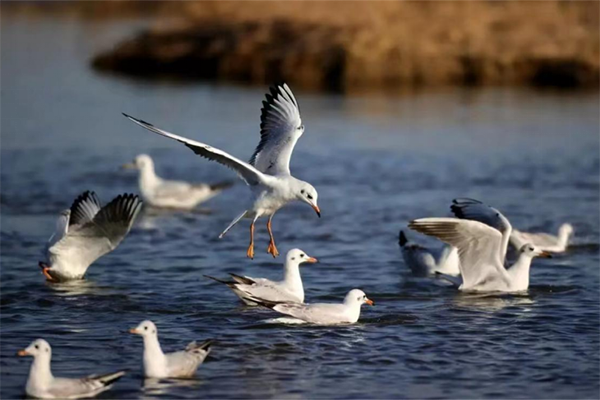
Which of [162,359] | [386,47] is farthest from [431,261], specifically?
[386,47]

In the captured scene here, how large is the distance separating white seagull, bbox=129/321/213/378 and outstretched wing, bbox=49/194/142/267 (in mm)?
3205

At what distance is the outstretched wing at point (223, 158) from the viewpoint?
10.4 m

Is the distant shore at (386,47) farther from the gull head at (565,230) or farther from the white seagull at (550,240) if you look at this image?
the white seagull at (550,240)

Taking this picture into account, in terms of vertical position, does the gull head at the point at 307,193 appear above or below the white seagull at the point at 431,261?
above

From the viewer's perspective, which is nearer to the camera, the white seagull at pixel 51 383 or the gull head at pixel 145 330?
the white seagull at pixel 51 383

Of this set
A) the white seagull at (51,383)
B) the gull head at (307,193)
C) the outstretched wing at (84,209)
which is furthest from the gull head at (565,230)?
the white seagull at (51,383)

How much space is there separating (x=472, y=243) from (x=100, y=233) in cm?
346

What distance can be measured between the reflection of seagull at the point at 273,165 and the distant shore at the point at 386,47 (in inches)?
691

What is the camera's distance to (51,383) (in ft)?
27.6

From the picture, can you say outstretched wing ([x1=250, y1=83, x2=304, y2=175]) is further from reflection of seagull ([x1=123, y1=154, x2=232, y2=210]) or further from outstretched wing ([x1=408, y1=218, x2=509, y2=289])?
reflection of seagull ([x1=123, y1=154, x2=232, y2=210])

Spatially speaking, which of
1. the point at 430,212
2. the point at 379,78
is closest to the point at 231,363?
the point at 430,212

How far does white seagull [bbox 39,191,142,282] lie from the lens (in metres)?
12.1

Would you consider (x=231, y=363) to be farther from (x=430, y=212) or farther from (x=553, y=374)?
(x=430, y=212)

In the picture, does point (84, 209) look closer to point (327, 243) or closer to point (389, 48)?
point (327, 243)
